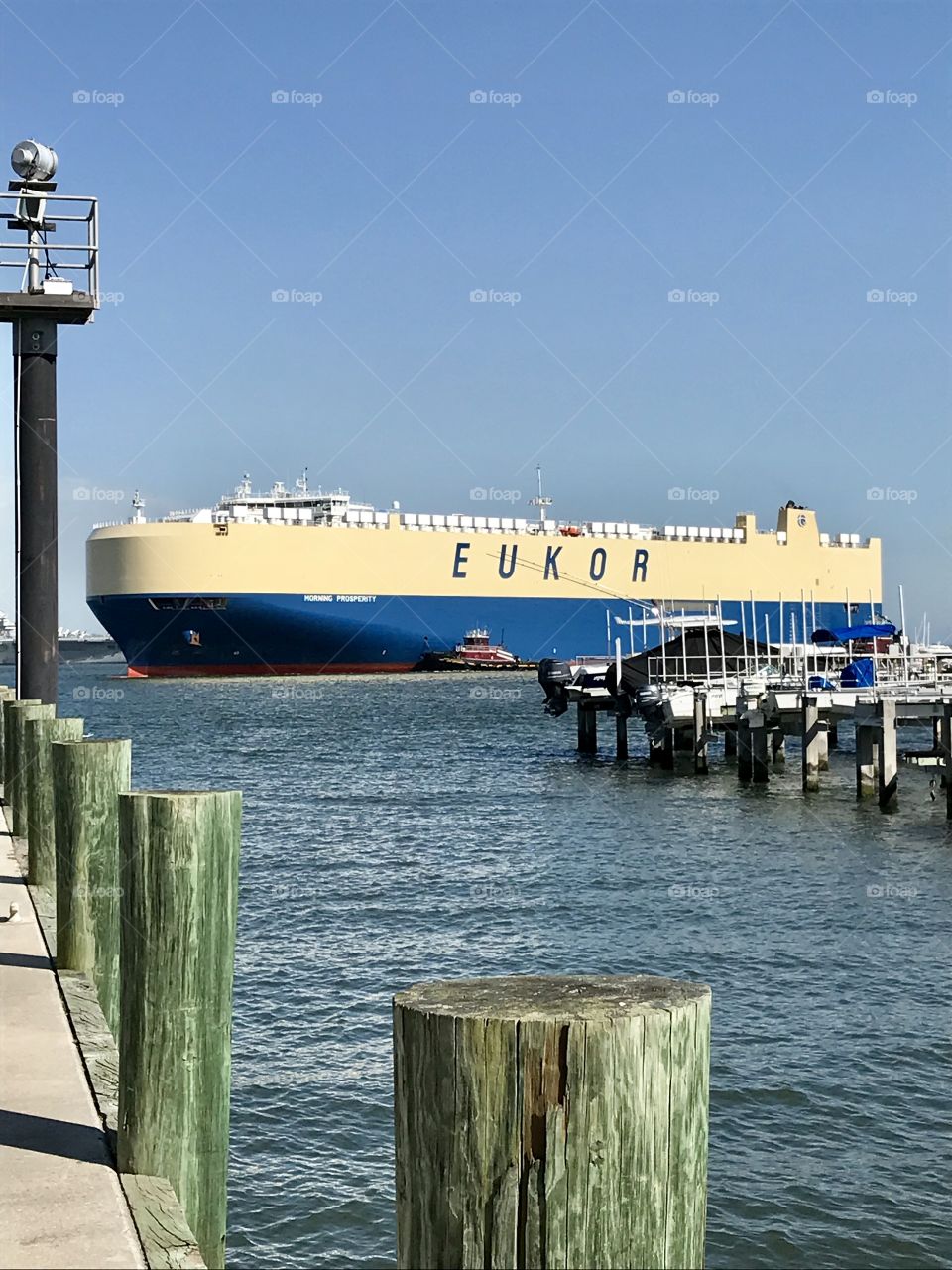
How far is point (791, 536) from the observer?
7731 cm

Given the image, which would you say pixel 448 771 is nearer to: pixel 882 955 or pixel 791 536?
pixel 882 955

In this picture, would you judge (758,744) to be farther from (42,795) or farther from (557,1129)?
(557,1129)

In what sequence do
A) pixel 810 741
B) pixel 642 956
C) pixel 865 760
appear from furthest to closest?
1. pixel 810 741
2. pixel 865 760
3. pixel 642 956

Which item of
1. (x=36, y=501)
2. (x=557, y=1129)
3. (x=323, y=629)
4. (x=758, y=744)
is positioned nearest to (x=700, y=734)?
(x=758, y=744)

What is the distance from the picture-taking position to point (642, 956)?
10414mm

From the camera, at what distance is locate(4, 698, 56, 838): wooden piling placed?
8.22 meters

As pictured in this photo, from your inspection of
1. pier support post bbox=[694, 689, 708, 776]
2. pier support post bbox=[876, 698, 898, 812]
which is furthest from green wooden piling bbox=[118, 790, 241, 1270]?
pier support post bbox=[694, 689, 708, 776]

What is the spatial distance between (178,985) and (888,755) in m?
16.8

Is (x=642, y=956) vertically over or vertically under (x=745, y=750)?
under

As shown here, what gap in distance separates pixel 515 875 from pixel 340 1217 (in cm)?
855

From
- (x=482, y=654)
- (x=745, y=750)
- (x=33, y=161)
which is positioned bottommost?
(x=745, y=750)

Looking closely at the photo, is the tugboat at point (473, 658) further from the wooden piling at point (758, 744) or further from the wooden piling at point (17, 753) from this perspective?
the wooden piling at point (17, 753)

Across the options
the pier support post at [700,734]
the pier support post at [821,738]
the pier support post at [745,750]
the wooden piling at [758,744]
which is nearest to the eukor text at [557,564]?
the pier support post at [700,734]

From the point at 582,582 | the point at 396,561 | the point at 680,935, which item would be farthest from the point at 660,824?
the point at 582,582
